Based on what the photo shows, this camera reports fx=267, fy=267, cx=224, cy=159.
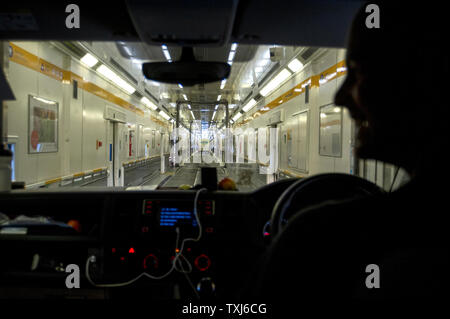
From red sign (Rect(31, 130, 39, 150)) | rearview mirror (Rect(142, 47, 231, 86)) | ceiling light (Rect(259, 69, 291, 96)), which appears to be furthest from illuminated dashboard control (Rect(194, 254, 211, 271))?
ceiling light (Rect(259, 69, 291, 96))

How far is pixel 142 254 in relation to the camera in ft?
5.48

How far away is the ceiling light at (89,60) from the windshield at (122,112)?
0.07 feet

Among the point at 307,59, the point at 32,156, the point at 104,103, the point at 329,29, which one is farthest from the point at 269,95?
the point at 329,29

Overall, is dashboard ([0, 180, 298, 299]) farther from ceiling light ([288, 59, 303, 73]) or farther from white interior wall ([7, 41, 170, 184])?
ceiling light ([288, 59, 303, 73])

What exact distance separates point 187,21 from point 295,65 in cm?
523

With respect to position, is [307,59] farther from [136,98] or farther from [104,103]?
[136,98]

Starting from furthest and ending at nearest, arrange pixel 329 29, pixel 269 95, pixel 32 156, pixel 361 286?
pixel 269 95 → pixel 32 156 → pixel 329 29 → pixel 361 286

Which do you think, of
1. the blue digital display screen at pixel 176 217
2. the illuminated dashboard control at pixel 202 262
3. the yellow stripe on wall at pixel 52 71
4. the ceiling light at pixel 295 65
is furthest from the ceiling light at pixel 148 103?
the illuminated dashboard control at pixel 202 262

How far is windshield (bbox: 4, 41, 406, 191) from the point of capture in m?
2.33

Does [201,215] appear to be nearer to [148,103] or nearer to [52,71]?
[52,71]

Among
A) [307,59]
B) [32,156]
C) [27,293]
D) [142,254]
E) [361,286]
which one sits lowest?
[27,293]

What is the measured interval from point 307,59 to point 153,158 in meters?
13.2

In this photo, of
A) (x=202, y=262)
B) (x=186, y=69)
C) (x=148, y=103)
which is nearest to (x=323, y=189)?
(x=202, y=262)

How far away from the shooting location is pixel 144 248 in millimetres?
1673
